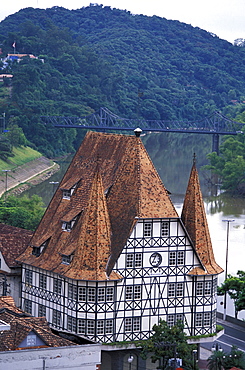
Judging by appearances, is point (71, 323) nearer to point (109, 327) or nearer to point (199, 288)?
point (109, 327)

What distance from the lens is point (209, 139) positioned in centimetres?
19225

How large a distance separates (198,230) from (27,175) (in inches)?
3176

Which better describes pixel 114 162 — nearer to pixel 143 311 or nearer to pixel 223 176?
pixel 143 311

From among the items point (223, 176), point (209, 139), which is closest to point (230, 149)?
point (223, 176)

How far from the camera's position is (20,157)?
13000cm

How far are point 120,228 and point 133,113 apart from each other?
515ft

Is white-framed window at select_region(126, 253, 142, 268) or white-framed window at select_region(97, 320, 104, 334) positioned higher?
white-framed window at select_region(126, 253, 142, 268)

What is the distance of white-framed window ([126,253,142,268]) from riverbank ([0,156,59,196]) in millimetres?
62871

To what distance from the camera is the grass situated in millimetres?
122188

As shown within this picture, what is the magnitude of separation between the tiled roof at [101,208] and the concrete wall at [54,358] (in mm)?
5403

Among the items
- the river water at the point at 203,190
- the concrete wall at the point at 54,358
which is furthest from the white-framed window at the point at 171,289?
the river water at the point at 203,190

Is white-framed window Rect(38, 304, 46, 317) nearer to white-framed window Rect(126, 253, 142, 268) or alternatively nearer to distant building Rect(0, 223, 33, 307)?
distant building Rect(0, 223, 33, 307)

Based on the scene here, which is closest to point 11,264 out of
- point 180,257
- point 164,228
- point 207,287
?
point 164,228

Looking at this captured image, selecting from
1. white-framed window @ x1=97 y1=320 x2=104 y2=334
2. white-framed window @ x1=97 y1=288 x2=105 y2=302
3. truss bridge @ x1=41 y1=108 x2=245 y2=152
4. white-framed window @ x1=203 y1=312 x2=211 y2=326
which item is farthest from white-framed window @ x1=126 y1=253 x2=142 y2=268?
truss bridge @ x1=41 y1=108 x2=245 y2=152
